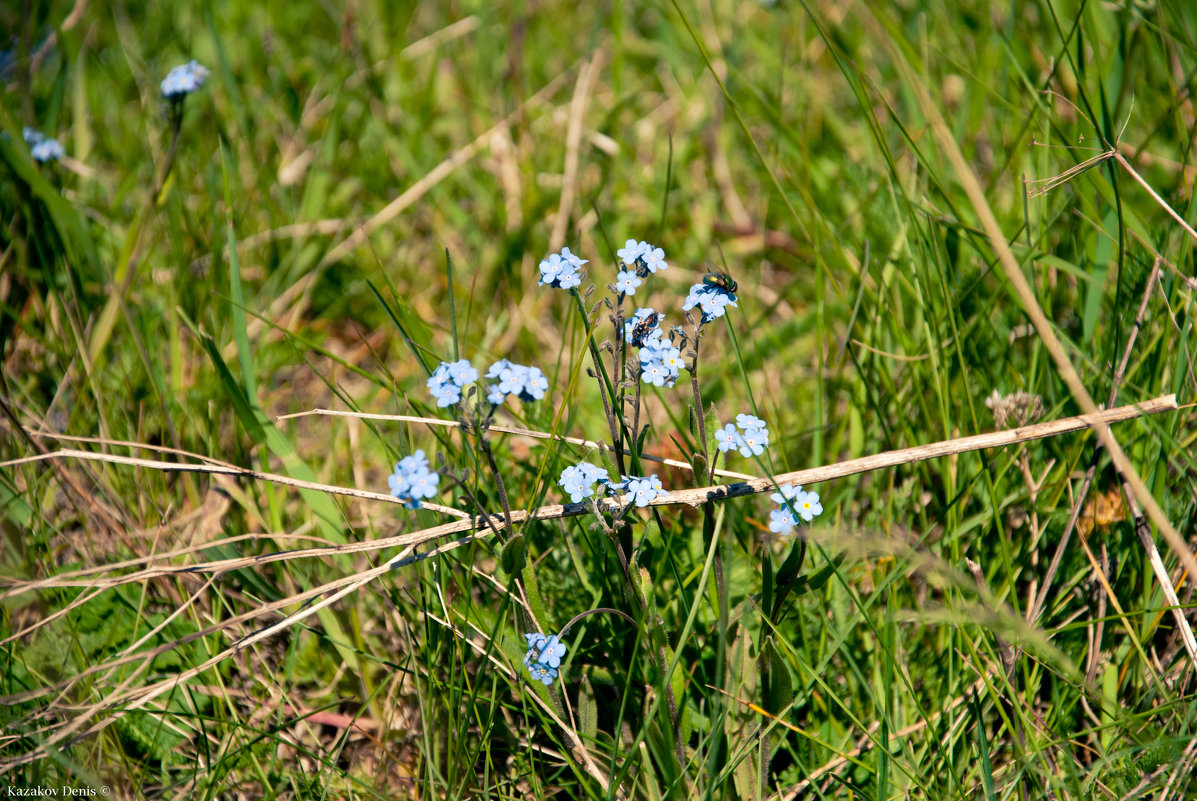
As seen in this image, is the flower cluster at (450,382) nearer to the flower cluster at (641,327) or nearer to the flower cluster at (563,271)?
the flower cluster at (563,271)

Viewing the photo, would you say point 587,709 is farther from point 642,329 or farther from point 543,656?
point 642,329

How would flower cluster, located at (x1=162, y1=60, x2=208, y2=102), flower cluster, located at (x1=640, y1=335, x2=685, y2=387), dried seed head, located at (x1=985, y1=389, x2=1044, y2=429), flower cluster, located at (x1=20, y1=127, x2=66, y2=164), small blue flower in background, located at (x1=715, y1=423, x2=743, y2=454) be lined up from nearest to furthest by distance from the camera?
flower cluster, located at (x1=640, y1=335, x2=685, y2=387) → small blue flower in background, located at (x1=715, y1=423, x2=743, y2=454) → dried seed head, located at (x1=985, y1=389, x2=1044, y2=429) → flower cluster, located at (x1=162, y1=60, x2=208, y2=102) → flower cluster, located at (x1=20, y1=127, x2=66, y2=164)

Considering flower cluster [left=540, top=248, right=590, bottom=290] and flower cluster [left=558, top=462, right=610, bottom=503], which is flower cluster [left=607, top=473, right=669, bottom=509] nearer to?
flower cluster [left=558, top=462, right=610, bottom=503]

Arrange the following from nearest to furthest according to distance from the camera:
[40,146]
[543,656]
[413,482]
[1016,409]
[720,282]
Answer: [413,482]
[543,656]
[720,282]
[1016,409]
[40,146]

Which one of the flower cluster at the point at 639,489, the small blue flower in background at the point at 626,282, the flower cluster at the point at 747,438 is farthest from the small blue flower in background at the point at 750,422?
the small blue flower in background at the point at 626,282

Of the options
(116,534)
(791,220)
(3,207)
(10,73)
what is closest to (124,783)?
(116,534)

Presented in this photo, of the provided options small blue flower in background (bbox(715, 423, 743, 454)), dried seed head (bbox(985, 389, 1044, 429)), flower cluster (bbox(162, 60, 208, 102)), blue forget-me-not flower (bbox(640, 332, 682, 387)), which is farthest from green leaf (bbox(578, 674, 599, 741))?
flower cluster (bbox(162, 60, 208, 102))

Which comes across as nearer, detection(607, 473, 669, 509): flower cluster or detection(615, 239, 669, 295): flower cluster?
detection(607, 473, 669, 509): flower cluster

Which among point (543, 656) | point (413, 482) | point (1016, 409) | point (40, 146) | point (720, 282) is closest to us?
point (413, 482)

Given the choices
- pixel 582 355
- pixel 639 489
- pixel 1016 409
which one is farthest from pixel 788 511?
pixel 1016 409
